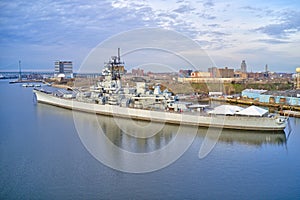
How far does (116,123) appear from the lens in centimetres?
1104

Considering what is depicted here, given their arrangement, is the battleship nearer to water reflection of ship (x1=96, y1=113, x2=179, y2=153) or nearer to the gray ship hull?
the gray ship hull

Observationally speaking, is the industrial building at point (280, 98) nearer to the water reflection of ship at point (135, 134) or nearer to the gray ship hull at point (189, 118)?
the gray ship hull at point (189, 118)

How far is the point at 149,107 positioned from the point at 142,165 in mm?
5928

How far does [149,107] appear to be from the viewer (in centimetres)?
1179

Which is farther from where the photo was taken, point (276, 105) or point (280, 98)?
point (280, 98)

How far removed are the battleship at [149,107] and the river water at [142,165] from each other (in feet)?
1.51

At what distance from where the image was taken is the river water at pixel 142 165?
189 inches

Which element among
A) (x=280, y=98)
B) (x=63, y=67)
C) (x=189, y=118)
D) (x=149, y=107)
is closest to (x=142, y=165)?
(x=189, y=118)

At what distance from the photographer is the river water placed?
481 centimetres

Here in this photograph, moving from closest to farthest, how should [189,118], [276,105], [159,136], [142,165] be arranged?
[142,165] < [159,136] < [189,118] < [276,105]

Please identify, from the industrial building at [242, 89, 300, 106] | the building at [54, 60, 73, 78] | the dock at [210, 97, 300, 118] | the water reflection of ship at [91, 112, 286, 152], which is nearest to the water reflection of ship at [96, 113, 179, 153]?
the water reflection of ship at [91, 112, 286, 152]

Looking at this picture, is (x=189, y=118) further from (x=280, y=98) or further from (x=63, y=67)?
(x=63, y=67)

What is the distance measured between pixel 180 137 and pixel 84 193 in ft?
14.4

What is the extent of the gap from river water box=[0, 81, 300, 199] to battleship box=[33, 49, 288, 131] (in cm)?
46
